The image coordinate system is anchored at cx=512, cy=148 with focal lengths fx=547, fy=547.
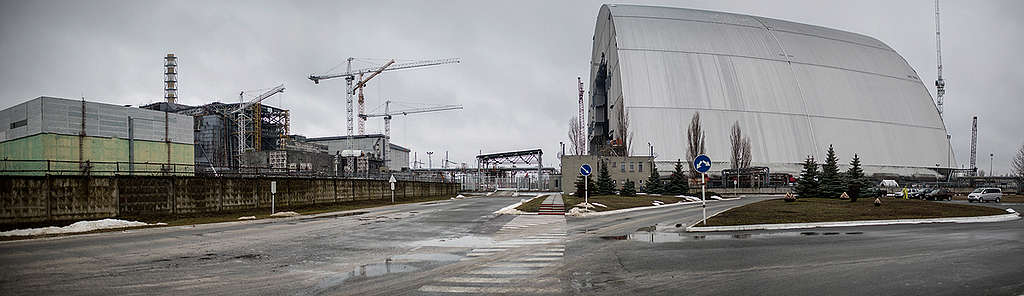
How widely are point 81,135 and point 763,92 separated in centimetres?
8709

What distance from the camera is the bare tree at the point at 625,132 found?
264 ft

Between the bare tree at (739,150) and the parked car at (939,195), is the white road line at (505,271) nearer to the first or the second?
the parked car at (939,195)

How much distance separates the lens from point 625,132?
268 feet

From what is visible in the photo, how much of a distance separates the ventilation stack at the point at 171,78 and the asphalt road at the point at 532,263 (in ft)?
270

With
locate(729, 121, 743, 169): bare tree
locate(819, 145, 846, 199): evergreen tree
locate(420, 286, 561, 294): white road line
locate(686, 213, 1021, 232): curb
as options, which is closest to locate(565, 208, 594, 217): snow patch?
locate(686, 213, 1021, 232): curb

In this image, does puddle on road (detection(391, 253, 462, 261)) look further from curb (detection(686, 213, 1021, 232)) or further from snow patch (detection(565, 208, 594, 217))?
snow patch (detection(565, 208, 594, 217))

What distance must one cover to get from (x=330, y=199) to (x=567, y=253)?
3728 cm

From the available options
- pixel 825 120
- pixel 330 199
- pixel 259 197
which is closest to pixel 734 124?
pixel 825 120

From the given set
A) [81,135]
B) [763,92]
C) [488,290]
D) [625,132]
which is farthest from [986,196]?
[81,135]

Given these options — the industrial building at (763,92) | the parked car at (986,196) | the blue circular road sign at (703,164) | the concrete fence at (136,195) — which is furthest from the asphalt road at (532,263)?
the industrial building at (763,92)

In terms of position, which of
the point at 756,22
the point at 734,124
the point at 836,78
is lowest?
the point at 734,124

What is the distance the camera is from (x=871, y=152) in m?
90.2

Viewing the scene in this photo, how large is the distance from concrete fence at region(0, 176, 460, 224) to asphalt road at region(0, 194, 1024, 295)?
309 inches

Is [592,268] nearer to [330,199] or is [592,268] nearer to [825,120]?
[330,199]
